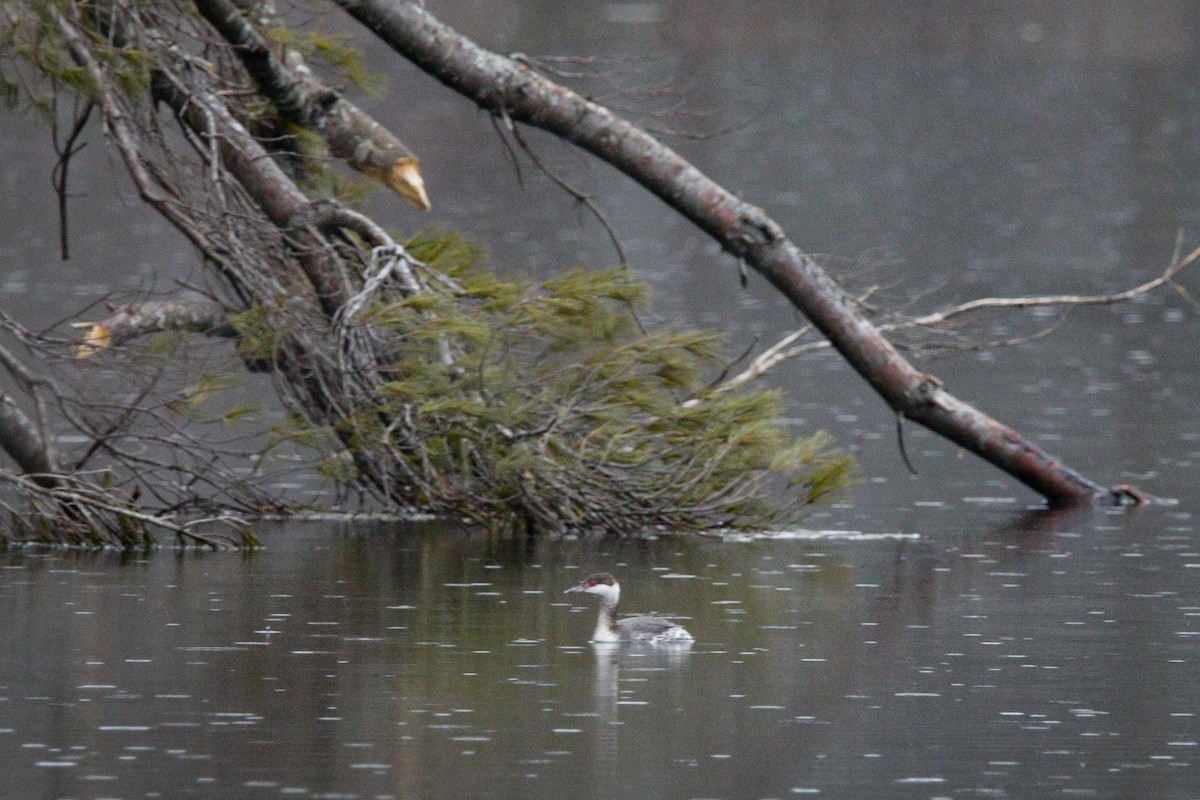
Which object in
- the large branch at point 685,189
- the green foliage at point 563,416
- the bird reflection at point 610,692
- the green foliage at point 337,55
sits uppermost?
the green foliage at point 337,55

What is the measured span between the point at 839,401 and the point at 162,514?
778 cm

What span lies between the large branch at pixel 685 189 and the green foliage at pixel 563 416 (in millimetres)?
1315

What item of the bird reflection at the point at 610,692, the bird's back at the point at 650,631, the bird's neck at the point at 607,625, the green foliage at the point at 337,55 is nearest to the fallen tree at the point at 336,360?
the green foliage at the point at 337,55

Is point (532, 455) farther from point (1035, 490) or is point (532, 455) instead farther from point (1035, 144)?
point (1035, 144)

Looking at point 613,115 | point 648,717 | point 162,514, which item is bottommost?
point 648,717

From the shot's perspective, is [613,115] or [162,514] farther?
[613,115]

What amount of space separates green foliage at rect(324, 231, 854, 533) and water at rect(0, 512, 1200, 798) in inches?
10.8

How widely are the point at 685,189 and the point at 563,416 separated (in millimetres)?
2516

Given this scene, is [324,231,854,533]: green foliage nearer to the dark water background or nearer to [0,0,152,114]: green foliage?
the dark water background

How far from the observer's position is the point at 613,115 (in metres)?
16.1

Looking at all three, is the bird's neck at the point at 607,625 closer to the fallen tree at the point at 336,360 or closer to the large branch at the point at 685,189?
the fallen tree at the point at 336,360

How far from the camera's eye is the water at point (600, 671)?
29.0ft

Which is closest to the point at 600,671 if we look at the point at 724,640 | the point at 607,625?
the point at 607,625

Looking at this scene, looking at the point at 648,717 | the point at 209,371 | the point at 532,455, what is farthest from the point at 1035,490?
the point at 648,717
